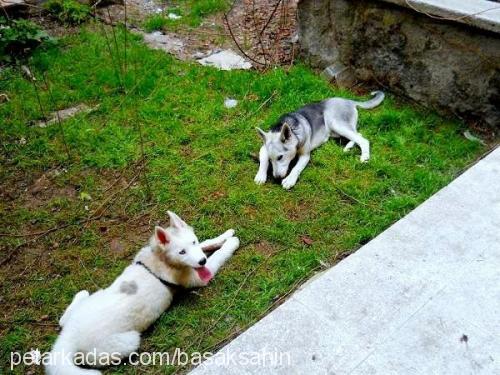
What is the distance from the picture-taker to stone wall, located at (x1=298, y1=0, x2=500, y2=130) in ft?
16.1

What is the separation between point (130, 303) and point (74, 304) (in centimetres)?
52

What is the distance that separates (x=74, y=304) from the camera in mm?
3172

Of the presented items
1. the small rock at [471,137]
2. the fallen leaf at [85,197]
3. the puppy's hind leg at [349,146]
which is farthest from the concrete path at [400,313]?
the fallen leaf at [85,197]

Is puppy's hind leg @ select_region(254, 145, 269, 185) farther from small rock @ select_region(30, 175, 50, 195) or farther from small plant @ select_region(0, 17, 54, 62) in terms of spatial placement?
small plant @ select_region(0, 17, 54, 62)

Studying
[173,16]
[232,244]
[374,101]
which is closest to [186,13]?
[173,16]

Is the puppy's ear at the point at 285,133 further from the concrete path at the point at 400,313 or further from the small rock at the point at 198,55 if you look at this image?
the small rock at the point at 198,55

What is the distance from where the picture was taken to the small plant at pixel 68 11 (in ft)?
25.5

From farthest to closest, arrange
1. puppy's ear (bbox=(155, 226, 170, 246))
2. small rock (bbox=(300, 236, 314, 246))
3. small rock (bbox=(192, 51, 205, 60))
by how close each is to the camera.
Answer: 1. small rock (bbox=(192, 51, 205, 60))
2. small rock (bbox=(300, 236, 314, 246))
3. puppy's ear (bbox=(155, 226, 170, 246))

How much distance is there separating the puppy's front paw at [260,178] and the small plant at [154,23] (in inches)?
171

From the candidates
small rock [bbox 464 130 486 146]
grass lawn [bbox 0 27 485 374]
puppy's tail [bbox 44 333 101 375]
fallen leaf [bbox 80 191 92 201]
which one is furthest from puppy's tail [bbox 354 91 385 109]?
puppy's tail [bbox 44 333 101 375]

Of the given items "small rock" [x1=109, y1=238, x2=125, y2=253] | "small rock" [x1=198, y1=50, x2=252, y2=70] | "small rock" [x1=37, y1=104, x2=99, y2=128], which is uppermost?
"small rock" [x1=198, y1=50, x2=252, y2=70]

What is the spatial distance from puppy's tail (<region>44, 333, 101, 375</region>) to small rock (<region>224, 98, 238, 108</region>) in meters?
3.63

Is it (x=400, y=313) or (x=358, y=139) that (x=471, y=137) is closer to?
(x=358, y=139)

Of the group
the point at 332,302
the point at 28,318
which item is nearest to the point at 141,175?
the point at 28,318
